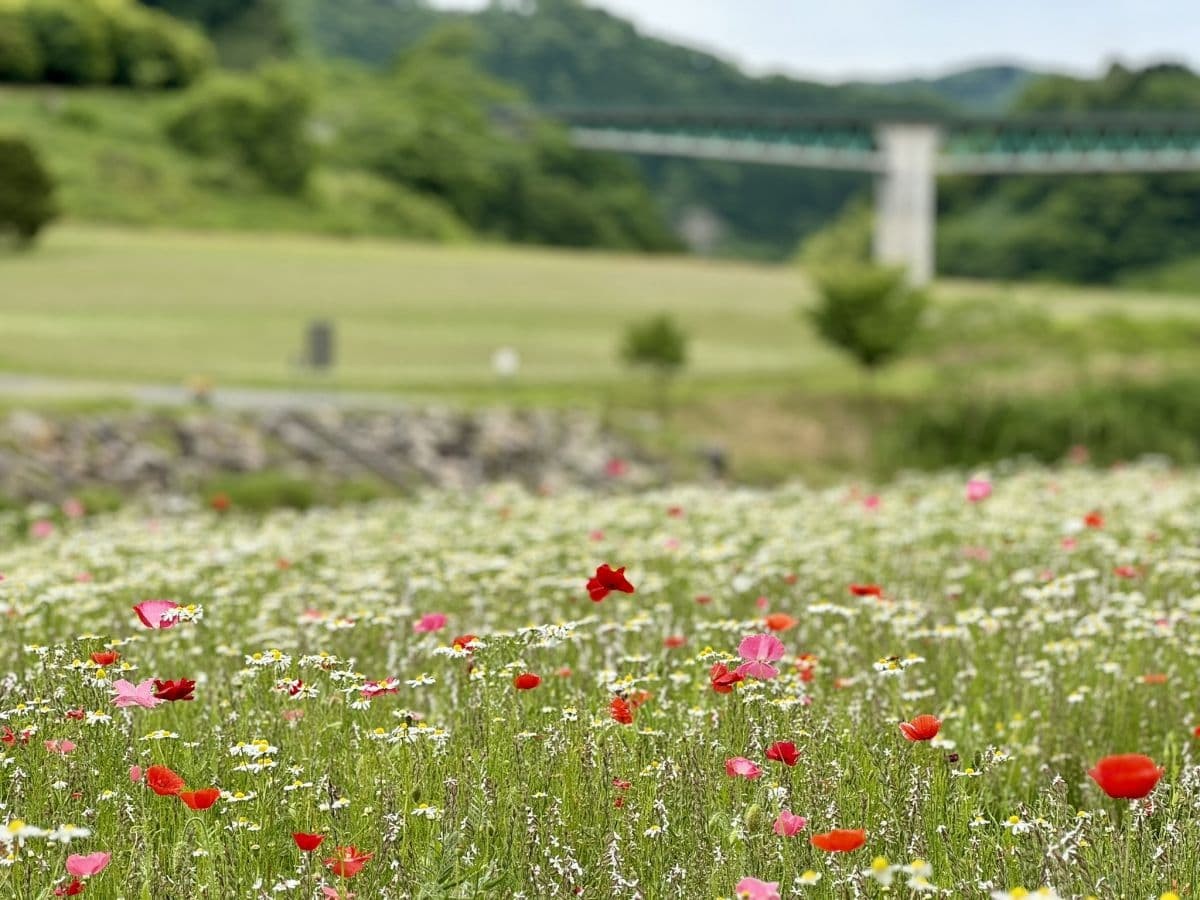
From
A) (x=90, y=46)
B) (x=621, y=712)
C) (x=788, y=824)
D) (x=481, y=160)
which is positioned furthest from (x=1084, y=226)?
(x=788, y=824)

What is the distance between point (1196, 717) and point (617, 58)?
182 m

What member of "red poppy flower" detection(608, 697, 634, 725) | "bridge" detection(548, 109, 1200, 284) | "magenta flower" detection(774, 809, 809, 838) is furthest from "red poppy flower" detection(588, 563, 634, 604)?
"bridge" detection(548, 109, 1200, 284)

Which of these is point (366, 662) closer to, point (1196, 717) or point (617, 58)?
point (1196, 717)

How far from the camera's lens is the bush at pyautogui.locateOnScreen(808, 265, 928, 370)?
89.3 feet

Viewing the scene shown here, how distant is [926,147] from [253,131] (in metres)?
34.9

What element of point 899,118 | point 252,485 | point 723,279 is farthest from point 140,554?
point 899,118

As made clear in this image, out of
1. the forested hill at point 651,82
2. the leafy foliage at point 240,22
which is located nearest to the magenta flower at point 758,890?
the leafy foliage at point 240,22

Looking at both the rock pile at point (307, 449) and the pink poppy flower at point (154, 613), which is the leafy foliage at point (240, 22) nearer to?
the rock pile at point (307, 449)

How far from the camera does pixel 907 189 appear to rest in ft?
236

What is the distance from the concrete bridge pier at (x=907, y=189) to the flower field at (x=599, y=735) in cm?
6657

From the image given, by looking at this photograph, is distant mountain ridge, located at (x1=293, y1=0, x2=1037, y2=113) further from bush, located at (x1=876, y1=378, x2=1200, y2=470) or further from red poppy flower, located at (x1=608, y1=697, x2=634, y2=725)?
red poppy flower, located at (x1=608, y1=697, x2=634, y2=725)

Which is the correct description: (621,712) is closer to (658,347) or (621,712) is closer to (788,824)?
(788,824)

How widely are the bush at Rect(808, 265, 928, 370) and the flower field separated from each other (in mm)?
20172

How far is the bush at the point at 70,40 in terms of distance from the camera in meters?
81.8
